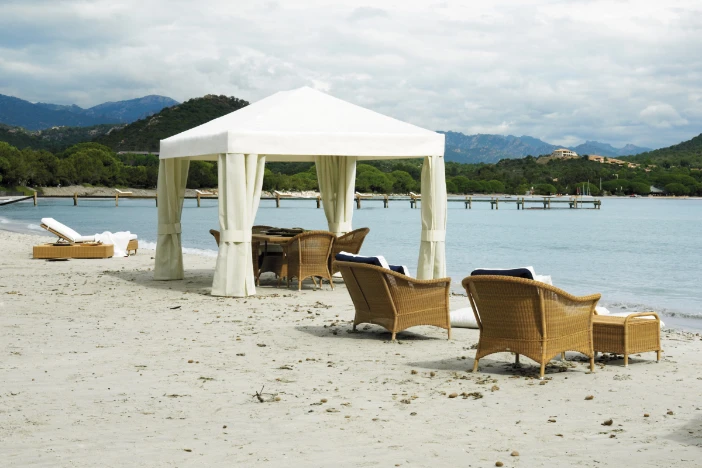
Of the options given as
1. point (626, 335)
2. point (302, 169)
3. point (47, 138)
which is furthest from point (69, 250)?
point (47, 138)

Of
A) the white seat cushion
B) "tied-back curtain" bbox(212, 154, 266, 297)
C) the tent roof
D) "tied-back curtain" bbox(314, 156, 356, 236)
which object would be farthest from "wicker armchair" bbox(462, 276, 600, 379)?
the white seat cushion

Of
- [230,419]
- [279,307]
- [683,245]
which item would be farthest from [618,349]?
[683,245]

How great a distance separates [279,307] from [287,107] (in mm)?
2870

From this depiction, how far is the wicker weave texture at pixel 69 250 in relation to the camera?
15789mm

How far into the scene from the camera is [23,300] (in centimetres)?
955

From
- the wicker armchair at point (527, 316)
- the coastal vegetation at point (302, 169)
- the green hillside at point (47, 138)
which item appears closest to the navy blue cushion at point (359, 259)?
the wicker armchair at point (527, 316)

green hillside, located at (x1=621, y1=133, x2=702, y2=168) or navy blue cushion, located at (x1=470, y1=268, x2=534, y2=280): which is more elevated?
green hillside, located at (x1=621, y1=133, x2=702, y2=168)

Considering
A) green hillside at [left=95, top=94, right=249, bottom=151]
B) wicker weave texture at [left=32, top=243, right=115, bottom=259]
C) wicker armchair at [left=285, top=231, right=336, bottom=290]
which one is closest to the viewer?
wicker armchair at [left=285, top=231, right=336, bottom=290]

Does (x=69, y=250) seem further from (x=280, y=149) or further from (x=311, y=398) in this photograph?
(x=311, y=398)

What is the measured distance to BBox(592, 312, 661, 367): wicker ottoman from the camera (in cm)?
594

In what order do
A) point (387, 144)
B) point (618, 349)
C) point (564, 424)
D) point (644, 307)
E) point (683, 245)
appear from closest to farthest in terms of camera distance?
point (564, 424) < point (618, 349) < point (387, 144) < point (644, 307) < point (683, 245)

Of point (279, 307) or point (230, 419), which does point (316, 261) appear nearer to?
point (279, 307)

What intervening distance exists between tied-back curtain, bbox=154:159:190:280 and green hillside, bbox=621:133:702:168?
13074 centimetres

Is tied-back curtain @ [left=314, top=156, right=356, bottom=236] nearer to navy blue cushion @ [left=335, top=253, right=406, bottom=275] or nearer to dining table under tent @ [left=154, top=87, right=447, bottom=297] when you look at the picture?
dining table under tent @ [left=154, top=87, right=447, bottom=297]
